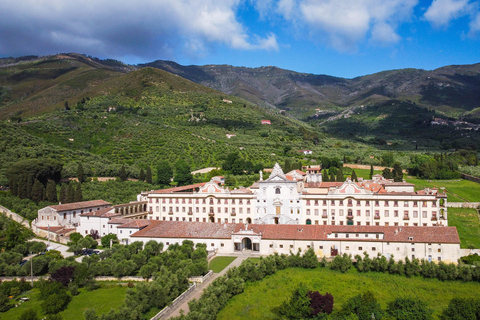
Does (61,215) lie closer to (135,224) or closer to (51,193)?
(51,193)

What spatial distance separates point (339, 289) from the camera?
39219mm

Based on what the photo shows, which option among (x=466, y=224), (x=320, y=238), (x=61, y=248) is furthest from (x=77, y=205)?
(x=466, y=224)

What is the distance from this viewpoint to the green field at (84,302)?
3478 cm

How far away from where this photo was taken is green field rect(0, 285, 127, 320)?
34781 millimetres

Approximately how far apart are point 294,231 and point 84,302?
980 inches

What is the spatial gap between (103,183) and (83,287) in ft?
139

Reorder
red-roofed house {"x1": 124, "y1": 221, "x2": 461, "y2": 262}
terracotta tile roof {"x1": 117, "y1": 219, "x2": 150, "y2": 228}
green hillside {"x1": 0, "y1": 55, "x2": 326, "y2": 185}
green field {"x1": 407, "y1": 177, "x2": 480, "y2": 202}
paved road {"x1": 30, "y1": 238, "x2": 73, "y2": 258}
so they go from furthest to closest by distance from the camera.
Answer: green hillside {"x1": 0, "y1": 55, "x2": 326, "y2": 185} → green field {"x1": 407, "y1": 177, "x2": 480, "y2": 202} → terracotta tile roof {"x1": 117, "y1": 219, "x2": 150, "y2": 228} → paved road {"x1": 30, "y1": 238, "x2": 73, "y2": 258} → red-roofed house {"x1": 124, "y1": 221, "x2": 461, "y2": 262}

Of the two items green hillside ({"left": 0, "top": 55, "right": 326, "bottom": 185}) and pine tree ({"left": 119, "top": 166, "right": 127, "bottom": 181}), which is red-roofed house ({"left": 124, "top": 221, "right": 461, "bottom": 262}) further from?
green hillside ({"left": 0, "top": 55, "right": 326, "bottom": 185})

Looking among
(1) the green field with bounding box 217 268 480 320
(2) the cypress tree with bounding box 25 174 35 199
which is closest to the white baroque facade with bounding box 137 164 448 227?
(1) the green field with bounding box 217 268 480 320

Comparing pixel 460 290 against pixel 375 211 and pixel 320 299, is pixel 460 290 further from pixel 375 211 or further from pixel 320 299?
pixel 375 211

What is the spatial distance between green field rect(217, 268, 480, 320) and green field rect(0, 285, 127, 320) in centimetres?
1019

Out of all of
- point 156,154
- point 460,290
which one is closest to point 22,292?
point 460,290

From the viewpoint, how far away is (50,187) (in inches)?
2608

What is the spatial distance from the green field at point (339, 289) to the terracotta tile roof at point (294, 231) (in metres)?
5.75
